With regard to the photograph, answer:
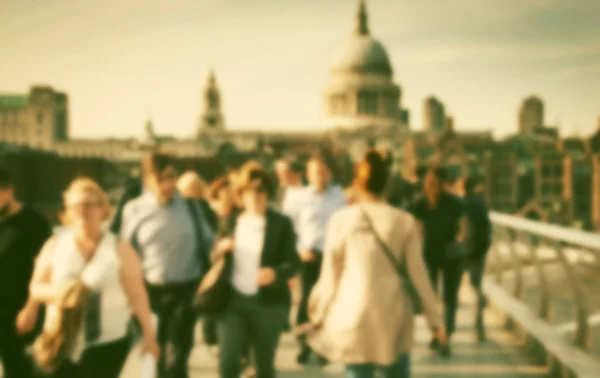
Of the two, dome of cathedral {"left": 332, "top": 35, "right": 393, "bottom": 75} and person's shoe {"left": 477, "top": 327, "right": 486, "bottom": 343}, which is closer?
person's shoe {"left": 477, "top": 327, "right": 486, "bottom": 343}

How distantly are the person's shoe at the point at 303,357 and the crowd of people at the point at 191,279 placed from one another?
0.01m

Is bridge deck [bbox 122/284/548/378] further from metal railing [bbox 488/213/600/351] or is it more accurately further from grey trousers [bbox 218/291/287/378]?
grey trousers [bbox 218/291/287/378]

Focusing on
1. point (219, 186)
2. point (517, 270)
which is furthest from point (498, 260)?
point (219, 186)

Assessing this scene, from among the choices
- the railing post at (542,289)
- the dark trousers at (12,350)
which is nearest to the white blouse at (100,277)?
the dark trousers at (12,350)

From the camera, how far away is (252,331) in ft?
15.8

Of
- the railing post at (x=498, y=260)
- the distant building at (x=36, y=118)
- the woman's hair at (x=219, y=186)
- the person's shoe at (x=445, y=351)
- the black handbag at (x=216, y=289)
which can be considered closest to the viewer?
the black handbag at (x=216, y=289)

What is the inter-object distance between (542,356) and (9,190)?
4.50 metres

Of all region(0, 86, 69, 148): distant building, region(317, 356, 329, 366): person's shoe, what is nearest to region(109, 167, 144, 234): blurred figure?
region(317, 356, 329, 366): person's shoe

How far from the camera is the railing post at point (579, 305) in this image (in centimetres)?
472

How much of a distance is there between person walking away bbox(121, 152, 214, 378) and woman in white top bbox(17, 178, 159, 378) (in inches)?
47.2

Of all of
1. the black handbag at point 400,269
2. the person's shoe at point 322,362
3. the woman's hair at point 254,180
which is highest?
the woman's hair at point 254,180

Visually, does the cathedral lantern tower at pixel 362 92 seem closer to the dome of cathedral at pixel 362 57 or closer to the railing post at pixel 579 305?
the dome of cathedral at pixel 362 57

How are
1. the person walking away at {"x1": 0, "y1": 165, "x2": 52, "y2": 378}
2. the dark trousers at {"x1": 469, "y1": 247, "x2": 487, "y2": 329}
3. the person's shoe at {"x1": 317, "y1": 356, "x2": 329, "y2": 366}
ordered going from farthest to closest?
the dark trousers at {"x1": 469, "y1": 247, "x2": 487, "y2": 329}, the person's shoe at {"x1": 317, "y1": 356, "x2": 329, "y2": 366}, the person walking away at {"x1": 0, "y1": 165, "x2": 52, "y2": 378}

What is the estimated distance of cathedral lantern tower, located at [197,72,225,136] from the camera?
107150 mm
